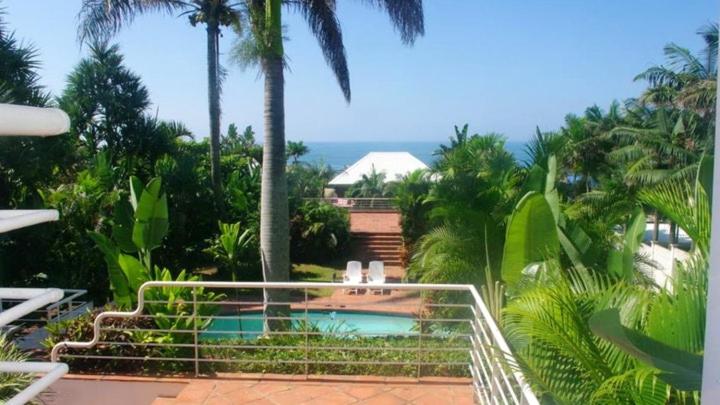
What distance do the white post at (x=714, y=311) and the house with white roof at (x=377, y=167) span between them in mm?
28363

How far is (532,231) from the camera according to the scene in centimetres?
423

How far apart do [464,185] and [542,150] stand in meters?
1.08

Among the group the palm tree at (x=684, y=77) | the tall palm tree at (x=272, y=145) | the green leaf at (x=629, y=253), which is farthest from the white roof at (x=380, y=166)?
the green leaf at (x=629, y=253)

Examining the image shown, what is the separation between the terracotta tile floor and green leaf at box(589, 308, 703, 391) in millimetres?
3182

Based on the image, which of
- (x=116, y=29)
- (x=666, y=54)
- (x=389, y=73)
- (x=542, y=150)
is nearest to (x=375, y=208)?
(x=389, y=73)

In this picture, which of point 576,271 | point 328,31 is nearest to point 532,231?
point 576,271

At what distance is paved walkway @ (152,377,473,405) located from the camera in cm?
443

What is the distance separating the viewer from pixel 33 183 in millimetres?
10023

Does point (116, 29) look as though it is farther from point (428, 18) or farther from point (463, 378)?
point (463, 378)

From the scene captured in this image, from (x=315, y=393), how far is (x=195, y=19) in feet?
43.9

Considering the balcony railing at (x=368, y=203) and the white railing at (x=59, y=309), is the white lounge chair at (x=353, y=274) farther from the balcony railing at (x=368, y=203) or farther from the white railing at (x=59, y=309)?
the balcony railing at (x=368, y=203)

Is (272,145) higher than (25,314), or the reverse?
(272,145)

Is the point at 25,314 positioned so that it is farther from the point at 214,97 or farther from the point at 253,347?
the point at 214,97

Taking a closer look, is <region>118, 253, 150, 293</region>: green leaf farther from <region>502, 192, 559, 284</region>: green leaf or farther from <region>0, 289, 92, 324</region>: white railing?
<region>502, 192, 559, 284</region>: green leaf
